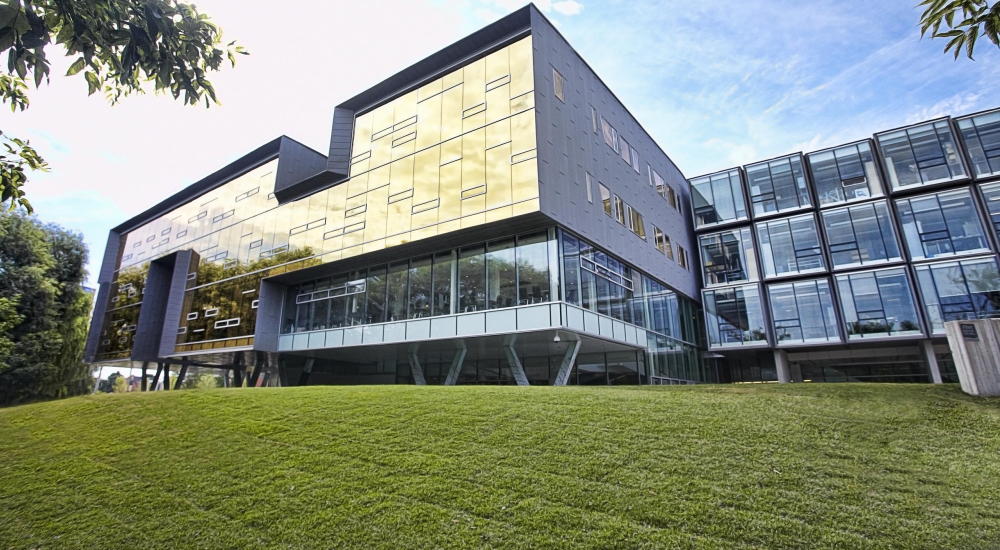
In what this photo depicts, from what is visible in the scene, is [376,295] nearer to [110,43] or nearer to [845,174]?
[110,43]

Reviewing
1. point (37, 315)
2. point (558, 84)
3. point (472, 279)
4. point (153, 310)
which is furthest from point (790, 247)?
point (37, 315)

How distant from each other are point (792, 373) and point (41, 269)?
49018mm

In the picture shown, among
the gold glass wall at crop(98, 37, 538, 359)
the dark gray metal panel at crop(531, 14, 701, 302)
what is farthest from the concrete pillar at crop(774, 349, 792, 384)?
the gold glass wall at crop(98, 37, 538, 359)

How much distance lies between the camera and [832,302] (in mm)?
28203

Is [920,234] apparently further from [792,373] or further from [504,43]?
[504,43]

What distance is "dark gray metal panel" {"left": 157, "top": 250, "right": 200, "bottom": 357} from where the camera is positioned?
102 ft

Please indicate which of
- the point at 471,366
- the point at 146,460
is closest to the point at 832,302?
the point at 471,366

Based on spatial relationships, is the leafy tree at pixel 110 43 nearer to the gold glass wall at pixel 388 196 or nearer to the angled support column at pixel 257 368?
the gold glass wall at pixel 388 196

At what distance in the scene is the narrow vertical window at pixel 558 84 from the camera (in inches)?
824

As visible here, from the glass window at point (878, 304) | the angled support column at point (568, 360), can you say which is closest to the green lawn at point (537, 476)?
the angled support column at point (568, 360)

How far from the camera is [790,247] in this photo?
30203 millimetres

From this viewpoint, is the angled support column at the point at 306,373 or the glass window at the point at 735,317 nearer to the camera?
the angled support column at the point at 306,373

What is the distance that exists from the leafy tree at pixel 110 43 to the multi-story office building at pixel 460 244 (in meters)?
12.9

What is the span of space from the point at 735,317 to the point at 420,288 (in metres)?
20.4
